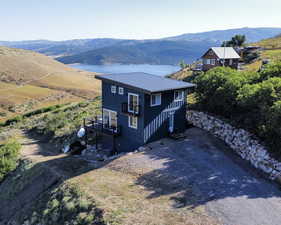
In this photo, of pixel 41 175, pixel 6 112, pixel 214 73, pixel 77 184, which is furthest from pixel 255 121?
pixel 6 112

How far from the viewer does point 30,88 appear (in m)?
75.5

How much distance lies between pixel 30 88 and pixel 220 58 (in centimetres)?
5883

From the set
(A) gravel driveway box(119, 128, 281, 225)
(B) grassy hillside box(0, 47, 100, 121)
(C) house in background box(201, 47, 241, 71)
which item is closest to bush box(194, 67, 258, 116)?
(A) gravel driveway box(119, 128, 281, 225)

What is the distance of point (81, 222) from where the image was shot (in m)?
11.1

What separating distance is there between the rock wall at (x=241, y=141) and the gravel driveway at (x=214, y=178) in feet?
1.72

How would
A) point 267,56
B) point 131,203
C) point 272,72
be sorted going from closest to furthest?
1. point 131,203
2. point 272,72
3. point 267,56

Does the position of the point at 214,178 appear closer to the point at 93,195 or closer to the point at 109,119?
the point at 93,195

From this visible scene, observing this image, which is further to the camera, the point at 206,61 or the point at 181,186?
the point at 206,61

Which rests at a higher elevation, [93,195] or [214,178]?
[214,178]

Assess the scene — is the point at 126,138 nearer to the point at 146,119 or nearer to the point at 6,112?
the point at 146,119

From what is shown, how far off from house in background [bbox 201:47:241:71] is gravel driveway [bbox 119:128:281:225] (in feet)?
69.3

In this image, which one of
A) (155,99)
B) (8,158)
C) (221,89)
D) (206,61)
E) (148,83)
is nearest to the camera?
(155,99)

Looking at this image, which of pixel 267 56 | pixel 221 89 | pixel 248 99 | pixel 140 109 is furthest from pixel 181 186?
pixel 267 56

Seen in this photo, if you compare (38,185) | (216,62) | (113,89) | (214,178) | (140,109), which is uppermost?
(216,62)
